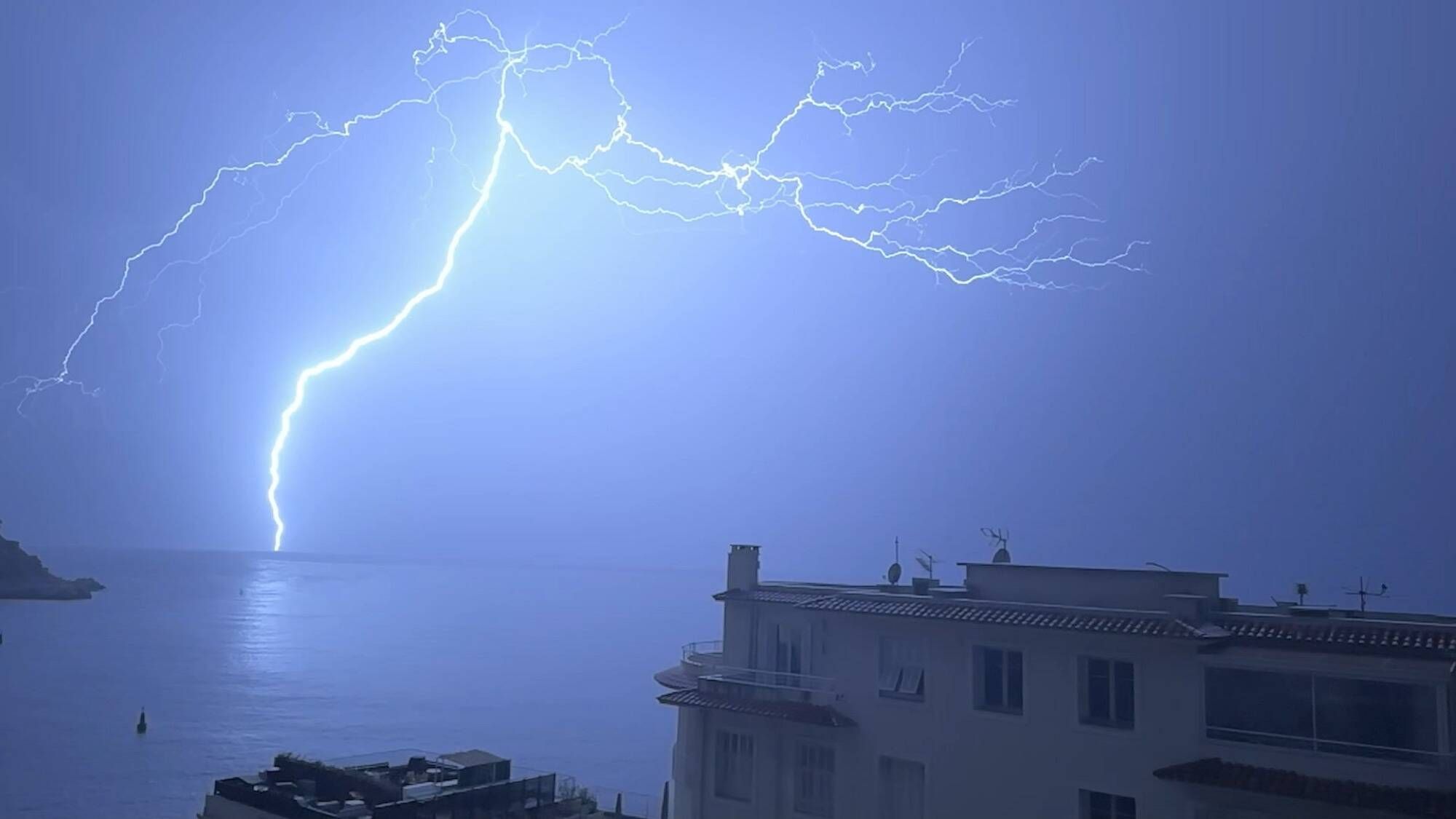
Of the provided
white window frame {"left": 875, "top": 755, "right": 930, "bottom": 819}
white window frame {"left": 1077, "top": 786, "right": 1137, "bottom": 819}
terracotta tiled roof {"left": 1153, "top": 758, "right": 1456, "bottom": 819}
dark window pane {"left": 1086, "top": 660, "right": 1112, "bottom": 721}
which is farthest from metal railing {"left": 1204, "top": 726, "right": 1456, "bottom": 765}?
white window frame {"left": 875, "top": 755, "right": 930, "bottom": 819}

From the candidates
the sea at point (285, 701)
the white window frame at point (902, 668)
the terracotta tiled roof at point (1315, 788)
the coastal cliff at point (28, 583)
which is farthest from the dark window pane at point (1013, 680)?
the coastal cliff at point (28, 583)

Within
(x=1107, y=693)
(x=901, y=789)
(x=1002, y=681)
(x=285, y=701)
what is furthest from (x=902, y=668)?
(x=285, y=701)

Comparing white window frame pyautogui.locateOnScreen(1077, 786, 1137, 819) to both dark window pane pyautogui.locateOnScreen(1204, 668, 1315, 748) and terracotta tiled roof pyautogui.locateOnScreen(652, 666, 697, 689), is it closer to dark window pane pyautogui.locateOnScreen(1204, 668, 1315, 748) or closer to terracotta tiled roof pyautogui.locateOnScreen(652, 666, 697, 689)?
dark window pane pyautogui.locateOnScreen(1204, 668, 1315, 748)

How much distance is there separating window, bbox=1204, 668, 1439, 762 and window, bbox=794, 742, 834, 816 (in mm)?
7963

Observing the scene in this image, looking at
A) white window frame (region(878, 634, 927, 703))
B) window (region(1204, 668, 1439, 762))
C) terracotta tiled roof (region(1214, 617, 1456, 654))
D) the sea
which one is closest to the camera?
window (region(1204, 668, 1439, 762))

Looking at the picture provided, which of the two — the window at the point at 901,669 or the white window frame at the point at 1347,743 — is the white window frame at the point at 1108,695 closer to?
the white window frame at the point at 1347,743

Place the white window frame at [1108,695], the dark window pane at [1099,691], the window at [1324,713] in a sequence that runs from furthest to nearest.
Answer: the dark window pane at [1099,691], the white window frame at [1108,695], the window at [1324,713]

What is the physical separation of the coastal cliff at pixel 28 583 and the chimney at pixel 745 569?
186805 millimetres

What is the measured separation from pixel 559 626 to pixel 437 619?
20862 mm

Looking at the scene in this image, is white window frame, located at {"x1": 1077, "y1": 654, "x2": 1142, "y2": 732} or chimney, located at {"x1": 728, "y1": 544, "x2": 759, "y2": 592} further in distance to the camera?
chimney, located at {"x1": 728, "y1": 544, "x2": 759, "y2": 592}

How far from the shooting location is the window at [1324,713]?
15867 mm

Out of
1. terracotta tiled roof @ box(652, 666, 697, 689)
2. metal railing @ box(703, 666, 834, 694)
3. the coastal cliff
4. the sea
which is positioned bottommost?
the sea

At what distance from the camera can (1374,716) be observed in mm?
16203

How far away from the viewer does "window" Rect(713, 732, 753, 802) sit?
23.2 metres
